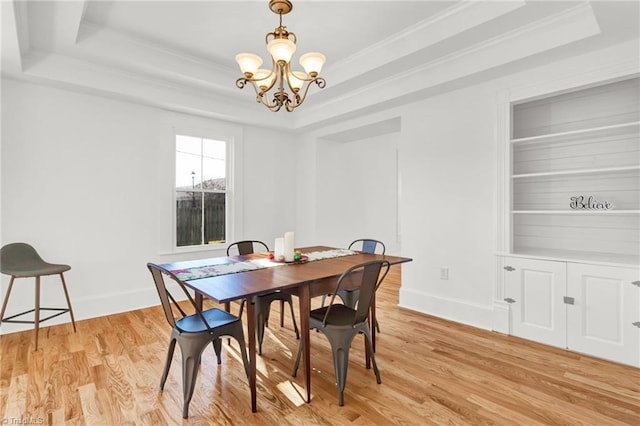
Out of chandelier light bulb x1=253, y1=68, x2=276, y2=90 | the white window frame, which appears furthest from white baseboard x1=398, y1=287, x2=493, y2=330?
chandelier light bulb x1=253, y1=68, x2=276, y2=90

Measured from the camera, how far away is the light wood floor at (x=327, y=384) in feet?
6.48

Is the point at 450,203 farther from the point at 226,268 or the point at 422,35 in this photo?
the point at 226,268

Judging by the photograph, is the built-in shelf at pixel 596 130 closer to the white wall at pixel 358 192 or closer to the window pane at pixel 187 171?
the white wall at pixel 358 192

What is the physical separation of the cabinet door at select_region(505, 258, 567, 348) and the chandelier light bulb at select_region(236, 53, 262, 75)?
2.92m

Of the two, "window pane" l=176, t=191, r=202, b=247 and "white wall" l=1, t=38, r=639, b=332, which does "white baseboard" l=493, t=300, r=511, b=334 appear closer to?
"white wall" l=1, t=38, r=639, b=332

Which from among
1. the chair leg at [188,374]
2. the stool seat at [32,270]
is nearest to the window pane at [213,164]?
the stool seat at [32,270]

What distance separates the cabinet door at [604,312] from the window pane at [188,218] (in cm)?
433

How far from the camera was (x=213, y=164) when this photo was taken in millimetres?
4828

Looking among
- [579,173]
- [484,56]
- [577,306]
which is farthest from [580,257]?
[484,56]

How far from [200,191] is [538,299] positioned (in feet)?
13.9

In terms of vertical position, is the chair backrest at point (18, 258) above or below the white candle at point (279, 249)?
below

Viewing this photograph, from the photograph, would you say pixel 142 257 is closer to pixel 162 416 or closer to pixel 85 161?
pixel 85 161

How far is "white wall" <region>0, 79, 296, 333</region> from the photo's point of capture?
3.35 metres

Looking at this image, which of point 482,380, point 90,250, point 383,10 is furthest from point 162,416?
point 383,10
